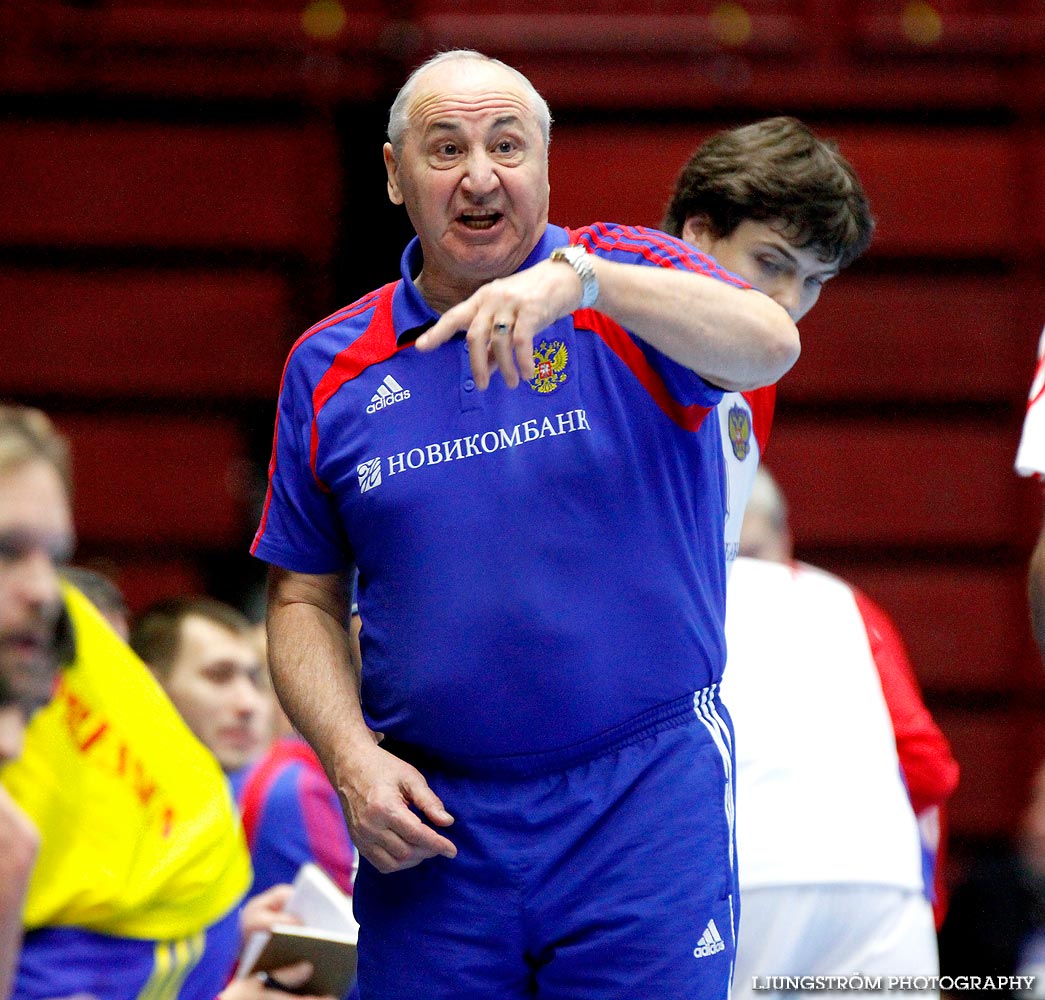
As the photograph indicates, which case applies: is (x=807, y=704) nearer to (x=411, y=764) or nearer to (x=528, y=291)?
(x=411, y=764)

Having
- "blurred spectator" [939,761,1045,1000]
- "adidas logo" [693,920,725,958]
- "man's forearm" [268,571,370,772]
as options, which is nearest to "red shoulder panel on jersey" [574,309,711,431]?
"man's forearm" [268,571,370,772]

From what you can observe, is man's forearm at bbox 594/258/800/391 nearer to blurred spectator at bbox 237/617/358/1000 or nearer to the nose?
blurred spectator at bbox 237/617/358/1000

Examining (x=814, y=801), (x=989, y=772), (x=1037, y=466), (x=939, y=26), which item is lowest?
(x=989, y=772)

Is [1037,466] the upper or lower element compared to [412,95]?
lower

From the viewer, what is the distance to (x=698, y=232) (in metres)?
3.24

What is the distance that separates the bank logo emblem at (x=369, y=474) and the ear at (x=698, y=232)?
1019 millimetres

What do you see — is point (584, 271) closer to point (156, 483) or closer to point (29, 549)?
point (29, 549)

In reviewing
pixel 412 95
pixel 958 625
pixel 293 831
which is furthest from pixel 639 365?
pixel 958 625

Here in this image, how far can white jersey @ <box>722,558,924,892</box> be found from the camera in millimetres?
3238

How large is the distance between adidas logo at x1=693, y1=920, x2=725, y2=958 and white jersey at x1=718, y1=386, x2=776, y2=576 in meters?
0.64

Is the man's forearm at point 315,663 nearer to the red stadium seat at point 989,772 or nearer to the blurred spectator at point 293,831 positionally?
the blurred spectator at point 293,831

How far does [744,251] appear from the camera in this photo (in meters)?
3.12

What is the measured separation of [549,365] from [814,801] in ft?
4.10

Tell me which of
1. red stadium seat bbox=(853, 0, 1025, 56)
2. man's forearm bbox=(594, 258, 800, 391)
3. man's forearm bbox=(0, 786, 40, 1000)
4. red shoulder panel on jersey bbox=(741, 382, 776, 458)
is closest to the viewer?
man's forearm bbox=(0, 786, 40, 1000)
